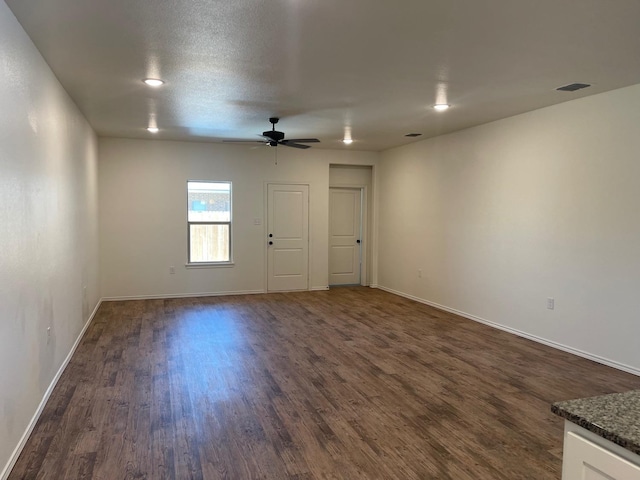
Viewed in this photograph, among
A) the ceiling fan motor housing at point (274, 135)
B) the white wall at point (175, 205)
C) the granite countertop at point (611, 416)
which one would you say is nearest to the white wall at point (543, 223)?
the white wall at point (175, 205)

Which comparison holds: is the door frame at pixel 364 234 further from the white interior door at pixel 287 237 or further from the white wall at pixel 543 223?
the white wall at pixel 543 223

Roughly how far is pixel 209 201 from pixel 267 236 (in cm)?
118

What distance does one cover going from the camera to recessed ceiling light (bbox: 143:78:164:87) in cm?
382

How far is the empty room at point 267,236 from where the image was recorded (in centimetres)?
251

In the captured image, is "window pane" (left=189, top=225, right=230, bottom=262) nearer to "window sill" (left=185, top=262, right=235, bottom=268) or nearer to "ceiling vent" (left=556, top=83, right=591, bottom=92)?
"window sill" (left=185, top=262, right=235, bottom=268)

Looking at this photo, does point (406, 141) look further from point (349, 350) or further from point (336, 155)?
point (349, 350)

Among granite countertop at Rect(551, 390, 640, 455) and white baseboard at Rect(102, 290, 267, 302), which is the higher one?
granite countertop at Rect(551, 390, 640, 455)

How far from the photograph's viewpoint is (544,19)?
2.59 metres

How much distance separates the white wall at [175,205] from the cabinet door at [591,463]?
265 inches

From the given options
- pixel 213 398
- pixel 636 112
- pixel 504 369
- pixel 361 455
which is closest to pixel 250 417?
pixel 213 398

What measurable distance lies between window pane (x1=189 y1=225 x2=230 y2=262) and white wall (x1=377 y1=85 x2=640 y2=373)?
10.8ft

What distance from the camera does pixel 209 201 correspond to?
297 inches

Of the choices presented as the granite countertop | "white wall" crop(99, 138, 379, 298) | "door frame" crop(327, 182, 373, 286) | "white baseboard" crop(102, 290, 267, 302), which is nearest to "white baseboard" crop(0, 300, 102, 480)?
"white baseboard" crop(102, 290, 267, 302)

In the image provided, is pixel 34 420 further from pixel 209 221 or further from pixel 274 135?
pixel 209 221
